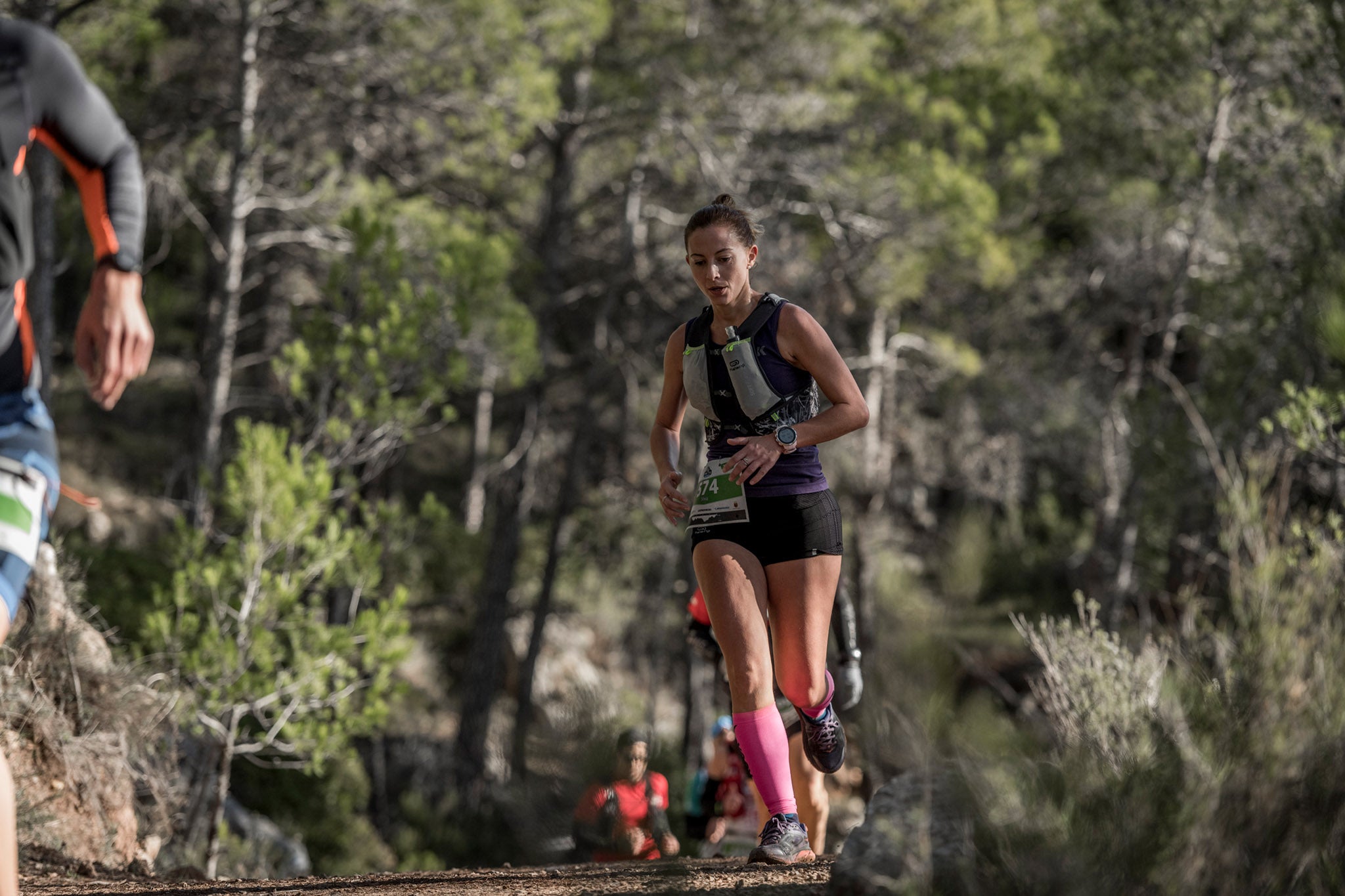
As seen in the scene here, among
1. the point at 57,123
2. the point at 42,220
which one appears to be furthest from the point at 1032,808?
the point at 42,220

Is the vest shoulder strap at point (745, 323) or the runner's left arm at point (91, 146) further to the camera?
the vest shoulder strap at point (745, 323)

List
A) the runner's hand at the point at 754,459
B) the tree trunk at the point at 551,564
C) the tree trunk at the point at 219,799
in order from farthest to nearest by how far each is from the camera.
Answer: the tree trunk at the point at 551,564 < the tree trunk at the point at 219,799 < the runner's hand at the point at 754,459

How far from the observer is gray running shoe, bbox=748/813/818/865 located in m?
3.21

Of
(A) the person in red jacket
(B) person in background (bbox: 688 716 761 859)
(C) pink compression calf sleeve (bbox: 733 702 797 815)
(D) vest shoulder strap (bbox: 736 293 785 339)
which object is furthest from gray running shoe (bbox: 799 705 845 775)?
(B) person in background (bbox: 688 716 761 859)

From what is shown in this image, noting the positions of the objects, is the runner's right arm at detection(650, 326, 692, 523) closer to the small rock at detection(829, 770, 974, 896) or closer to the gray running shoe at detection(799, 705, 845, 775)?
the gray running shoe at detection(799, 705, 845, 775)

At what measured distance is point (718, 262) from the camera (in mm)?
3340

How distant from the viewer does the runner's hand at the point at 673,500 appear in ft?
11.2

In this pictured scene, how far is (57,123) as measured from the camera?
2031 mm

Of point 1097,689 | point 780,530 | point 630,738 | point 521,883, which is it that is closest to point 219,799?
point 630,738

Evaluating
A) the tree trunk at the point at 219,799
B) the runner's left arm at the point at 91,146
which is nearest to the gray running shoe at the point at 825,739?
the runner's left arm at the point at 91,146

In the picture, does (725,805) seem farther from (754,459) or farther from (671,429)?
(754,459)

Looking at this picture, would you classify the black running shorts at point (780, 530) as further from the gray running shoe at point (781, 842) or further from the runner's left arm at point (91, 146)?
the runner's left arm at point (91, 146)

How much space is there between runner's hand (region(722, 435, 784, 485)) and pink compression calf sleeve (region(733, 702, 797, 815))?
637mm

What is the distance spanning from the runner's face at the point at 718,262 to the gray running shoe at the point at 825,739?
48.4 inches
